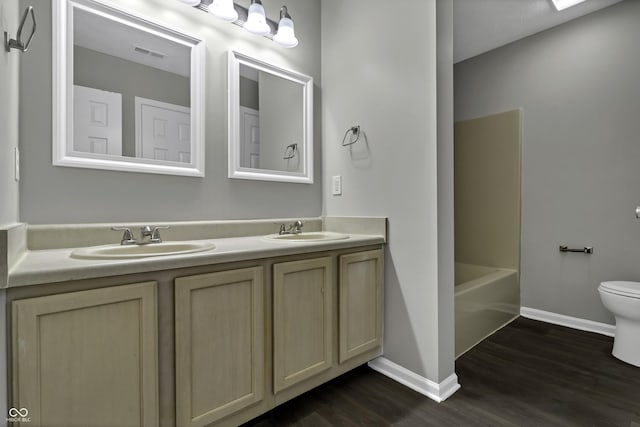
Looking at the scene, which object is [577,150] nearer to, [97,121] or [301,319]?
[301,319]

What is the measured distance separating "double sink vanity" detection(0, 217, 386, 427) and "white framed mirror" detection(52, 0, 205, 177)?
0.33 meters

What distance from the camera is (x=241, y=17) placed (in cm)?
173

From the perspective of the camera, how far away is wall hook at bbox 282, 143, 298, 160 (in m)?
2.03

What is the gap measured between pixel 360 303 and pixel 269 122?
1206mm

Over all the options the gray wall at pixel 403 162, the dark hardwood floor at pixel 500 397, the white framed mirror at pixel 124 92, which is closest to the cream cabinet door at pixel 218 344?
the dark hardwood floor at pixel 500 397

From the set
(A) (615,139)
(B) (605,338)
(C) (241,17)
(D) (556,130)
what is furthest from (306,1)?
(B) (605,338)

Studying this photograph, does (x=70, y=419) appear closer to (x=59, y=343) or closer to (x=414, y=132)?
(x=59, y=343)

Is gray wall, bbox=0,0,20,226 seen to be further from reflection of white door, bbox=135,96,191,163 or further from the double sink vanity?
reflection of white door, bbox=135,96,191,163

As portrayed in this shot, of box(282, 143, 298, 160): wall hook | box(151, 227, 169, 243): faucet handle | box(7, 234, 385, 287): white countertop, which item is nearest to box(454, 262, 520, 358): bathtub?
box(7, 234, 385, 287): white countertop

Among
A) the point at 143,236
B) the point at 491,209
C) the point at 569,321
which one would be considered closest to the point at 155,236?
the point at 143,236

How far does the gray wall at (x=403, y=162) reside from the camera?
1.58m

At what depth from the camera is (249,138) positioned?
1854 mm

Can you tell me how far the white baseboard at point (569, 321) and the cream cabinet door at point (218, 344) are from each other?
245 cm

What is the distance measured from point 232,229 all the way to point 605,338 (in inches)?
105
